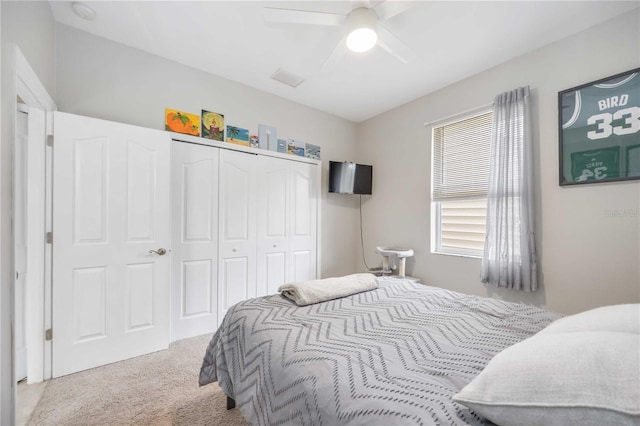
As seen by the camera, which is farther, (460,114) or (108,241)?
(460,114)

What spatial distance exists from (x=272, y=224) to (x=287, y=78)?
1623mm

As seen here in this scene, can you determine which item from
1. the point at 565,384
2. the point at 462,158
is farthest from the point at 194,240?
the point at 462,158

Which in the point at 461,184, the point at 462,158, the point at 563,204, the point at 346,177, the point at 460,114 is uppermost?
the point at 460,114

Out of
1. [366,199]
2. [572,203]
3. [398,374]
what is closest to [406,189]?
[366,199]

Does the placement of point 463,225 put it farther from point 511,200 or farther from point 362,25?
point 362,25

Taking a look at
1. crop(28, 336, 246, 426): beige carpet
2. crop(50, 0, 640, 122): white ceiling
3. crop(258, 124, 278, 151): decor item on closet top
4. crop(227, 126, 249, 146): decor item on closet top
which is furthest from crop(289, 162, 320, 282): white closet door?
crop(28, 336, 246, 426): beige carpet

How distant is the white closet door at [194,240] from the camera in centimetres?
260

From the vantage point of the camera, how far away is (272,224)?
323cm

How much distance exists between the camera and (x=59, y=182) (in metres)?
2.01

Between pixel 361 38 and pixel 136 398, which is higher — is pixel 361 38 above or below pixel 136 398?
above

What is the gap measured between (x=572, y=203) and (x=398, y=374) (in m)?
2.16

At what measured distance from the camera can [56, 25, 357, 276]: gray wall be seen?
7.22ft

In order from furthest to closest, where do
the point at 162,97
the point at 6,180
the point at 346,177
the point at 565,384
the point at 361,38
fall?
the point at 346,177
the point at 162,97
the point at 361,38
the point at 6,180
the point at 565,384

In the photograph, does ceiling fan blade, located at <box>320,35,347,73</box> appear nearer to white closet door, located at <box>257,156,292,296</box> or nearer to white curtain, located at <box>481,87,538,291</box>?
white closet door, located at <box>257,156,292,296</box>
